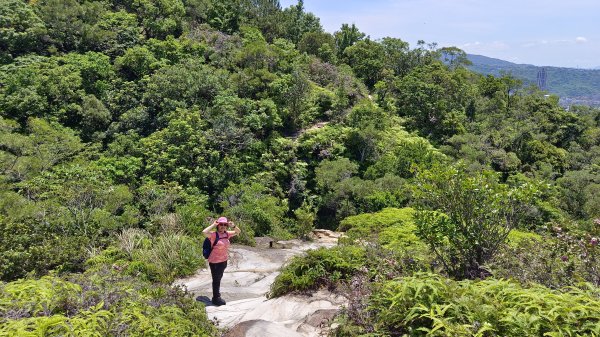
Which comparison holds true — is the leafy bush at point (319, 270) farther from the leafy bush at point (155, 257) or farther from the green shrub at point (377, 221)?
the green shrub at point (377, 221)

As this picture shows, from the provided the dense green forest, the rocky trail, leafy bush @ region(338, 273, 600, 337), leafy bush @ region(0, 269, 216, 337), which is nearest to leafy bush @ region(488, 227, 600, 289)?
the dense green forest

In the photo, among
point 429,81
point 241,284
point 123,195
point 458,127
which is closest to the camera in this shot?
point 241,284

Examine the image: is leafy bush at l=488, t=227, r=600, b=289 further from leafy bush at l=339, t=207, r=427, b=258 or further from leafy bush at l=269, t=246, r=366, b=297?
leafy bush at l=339, t=207, r=427, b=258

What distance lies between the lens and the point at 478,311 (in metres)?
2.87

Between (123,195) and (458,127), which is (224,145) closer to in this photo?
(123,195)

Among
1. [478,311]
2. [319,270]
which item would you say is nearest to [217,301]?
[319,270]

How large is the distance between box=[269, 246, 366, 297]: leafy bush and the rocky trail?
139 millimetres

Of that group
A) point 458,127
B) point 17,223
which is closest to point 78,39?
point 17,223

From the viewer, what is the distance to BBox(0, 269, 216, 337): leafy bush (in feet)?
9.11

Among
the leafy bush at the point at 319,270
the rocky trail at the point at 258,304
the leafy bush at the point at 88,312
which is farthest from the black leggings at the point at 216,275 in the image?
the leafy bush at the point at 88,312

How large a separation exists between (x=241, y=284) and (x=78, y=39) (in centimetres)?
2605

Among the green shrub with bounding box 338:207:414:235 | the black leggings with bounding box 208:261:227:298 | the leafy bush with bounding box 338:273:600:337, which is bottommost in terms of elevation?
the green shrub with bounding box 338:207:414:235

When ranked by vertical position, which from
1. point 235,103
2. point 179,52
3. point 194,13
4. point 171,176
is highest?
point 194,13

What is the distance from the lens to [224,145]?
18.9 metres
